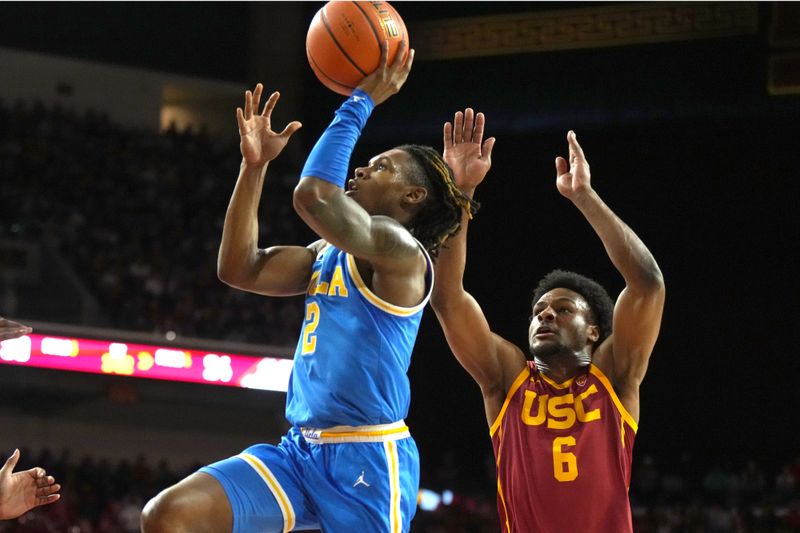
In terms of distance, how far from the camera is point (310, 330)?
3623 millimetres

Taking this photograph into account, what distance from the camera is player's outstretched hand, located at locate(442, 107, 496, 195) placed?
177 inches

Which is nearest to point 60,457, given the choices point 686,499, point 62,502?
point 62,502

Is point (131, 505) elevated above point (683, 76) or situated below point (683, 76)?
below

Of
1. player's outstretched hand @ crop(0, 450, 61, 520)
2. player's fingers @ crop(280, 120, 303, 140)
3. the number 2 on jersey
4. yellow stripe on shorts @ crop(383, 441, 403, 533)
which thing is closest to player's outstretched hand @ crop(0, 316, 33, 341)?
player's outstretched hand @ crop(0, 450, 61, 520)

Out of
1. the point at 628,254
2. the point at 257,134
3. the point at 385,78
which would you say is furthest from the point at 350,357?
the point at 628,254

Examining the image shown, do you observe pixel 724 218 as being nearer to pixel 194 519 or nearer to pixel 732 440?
pixel 732 440

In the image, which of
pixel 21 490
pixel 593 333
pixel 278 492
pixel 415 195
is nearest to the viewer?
pixel 278 492

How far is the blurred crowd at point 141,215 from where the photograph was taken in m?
14.3

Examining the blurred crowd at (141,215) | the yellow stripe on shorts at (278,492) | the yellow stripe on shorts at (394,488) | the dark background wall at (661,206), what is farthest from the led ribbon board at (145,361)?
the yellow stripe on shorts at (394,488)

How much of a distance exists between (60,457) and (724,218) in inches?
366

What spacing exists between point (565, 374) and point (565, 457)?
38 cm

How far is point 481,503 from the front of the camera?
13680 mm

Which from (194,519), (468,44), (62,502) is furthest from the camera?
(468,44)

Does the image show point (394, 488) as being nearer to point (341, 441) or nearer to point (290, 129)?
point (341, 441)
